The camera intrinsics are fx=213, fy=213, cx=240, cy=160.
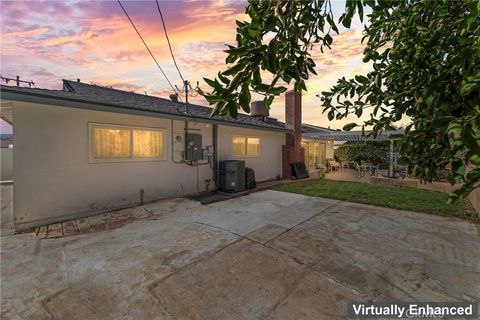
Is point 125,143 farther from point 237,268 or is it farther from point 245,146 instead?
point 245,146

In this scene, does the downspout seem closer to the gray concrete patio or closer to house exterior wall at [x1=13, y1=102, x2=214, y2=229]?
house exterior wall at [x1=13, y1=102, x2=214, y2=229]

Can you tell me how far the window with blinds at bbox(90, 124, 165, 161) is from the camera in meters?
5.80

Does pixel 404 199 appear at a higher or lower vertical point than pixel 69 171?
lower

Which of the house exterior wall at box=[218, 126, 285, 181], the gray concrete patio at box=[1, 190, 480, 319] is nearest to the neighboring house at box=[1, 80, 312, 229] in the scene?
the house exterior wall at box=[218, 126, 285, 181]

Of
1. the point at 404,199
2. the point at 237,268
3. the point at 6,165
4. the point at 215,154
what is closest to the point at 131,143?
the point at 215,154

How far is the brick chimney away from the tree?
33.3 ft

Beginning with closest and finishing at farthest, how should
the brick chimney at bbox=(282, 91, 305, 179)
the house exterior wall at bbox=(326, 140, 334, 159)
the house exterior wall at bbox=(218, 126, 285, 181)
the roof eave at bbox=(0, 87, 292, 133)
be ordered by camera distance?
the roof eave at bbox=(0, 87, 292, 133), the house exterior wall at bbox=(218, 126, 285, 181), the brick chimney at bbox=(282, 91, 305, 179), the house exterior wall at bbox=(326, 140, 334, 159)

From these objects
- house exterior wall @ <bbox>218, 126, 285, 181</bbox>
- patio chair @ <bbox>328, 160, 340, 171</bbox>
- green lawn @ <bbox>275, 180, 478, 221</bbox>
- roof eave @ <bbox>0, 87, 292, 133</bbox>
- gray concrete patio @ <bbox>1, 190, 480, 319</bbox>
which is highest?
roof eave @ <bbox>0, 87, 292, 133</bbox>

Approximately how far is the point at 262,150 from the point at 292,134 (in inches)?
94.5

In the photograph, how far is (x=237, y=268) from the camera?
10.1 feet

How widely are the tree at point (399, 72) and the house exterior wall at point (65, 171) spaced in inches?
231

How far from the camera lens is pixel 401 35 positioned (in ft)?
5.29

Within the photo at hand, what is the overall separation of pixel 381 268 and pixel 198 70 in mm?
8188

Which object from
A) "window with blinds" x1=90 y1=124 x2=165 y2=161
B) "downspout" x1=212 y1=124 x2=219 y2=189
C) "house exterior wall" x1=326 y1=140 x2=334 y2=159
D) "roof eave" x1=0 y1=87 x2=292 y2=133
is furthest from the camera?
"house exterior wall" x1=326 y1=140 x2=334 y2=159
